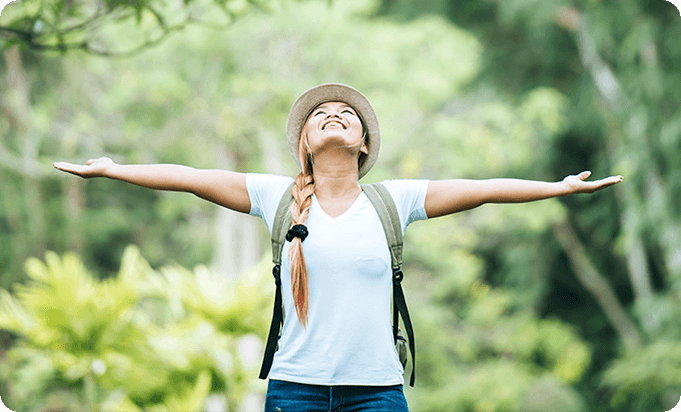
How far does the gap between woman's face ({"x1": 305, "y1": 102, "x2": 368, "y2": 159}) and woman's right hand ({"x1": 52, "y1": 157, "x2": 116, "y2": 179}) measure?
25.7 inches

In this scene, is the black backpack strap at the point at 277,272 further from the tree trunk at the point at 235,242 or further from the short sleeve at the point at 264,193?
the tree trunk at the point at 235,242

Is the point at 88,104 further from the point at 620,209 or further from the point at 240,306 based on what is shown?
the point at 620,209

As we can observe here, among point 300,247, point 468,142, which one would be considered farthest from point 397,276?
point 468,142

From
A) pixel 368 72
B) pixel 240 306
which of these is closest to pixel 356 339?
pixel 240 306

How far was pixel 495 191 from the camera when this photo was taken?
2.00m

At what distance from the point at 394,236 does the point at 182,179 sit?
69cm

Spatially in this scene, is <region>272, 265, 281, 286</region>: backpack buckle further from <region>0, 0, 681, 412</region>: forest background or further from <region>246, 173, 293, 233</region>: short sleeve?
<region>0, 0, 681, 412</region>: forest background

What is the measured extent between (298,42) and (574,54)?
440 cm

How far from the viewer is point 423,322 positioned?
8.23 meters

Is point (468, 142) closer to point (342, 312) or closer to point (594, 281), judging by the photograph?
point (594, 281)

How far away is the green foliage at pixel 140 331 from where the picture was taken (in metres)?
3.80

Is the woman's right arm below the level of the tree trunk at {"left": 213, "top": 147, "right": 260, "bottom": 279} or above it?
below

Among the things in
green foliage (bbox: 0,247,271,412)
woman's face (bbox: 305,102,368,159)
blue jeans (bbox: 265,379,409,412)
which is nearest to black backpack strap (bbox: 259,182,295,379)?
blue jeans (bbox: 265,379,409,412)

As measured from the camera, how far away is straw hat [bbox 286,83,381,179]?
212 centimetres
